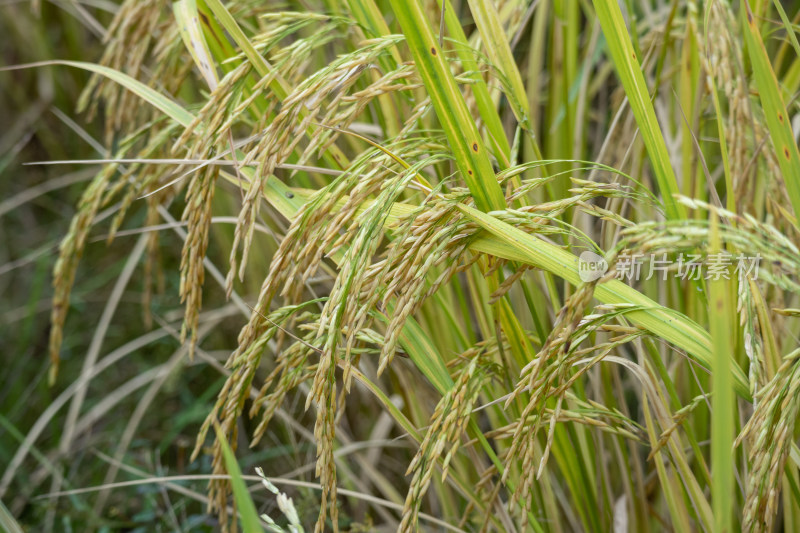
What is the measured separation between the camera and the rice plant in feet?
2.17

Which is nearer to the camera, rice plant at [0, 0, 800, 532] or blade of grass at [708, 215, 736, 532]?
blade of grass at [708, 215, 736, 532]

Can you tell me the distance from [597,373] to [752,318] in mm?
412

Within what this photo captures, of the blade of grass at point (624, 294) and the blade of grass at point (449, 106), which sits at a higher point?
the blade of grass at point (449, 106)

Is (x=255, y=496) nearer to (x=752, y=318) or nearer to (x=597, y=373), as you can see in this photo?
(x=597, y=373)

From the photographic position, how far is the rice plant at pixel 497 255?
26.1 inches

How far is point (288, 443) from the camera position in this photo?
1608mm

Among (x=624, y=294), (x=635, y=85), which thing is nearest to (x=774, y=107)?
(x=635, y=85)

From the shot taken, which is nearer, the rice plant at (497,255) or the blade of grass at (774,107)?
the rice plant at (497,255)

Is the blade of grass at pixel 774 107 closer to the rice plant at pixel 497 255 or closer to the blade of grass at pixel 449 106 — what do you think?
the rice plant at pixel 497 255

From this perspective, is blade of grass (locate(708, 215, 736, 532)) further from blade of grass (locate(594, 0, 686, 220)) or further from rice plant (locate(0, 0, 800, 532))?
blade of grass (locate(594, 0, 686, 220))

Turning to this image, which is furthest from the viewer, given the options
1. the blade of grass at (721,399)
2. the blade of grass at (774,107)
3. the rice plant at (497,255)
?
the blade of grass at (774,107)

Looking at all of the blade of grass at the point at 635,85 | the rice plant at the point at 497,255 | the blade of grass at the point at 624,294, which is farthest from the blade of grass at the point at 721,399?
the blade of grass at the point at 635,85

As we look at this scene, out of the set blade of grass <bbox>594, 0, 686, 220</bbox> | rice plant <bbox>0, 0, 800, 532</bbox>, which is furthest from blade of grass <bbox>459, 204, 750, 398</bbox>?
blade of grass <bbox>594, 0, 686, 220</bbox>

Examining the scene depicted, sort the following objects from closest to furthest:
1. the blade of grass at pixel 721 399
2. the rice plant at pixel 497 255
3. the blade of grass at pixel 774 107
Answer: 1. the blade of grass at pixel 721 399
2. the rice plant at pixel 497 255
3. the blade of grass at pixel 774 107
